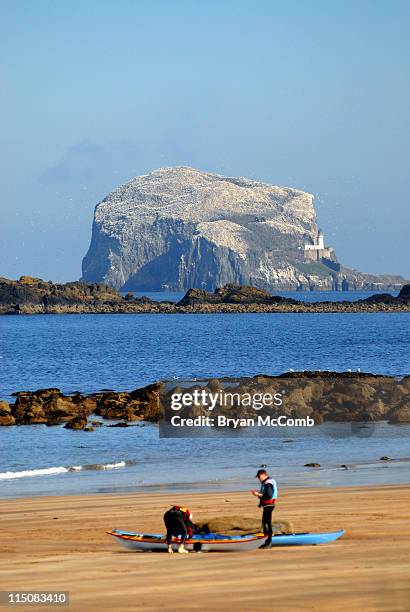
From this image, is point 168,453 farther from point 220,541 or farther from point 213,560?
point 213,560

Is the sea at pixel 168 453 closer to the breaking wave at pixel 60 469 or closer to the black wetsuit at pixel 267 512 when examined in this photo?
the breaking wave at pixel 60 469

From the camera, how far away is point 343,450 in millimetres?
31375

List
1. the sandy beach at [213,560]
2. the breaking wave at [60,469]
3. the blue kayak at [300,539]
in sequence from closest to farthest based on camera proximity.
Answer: the sandy beach at [213,560] < the blue kayak at [300,539] < the breaking wave at [60,469]

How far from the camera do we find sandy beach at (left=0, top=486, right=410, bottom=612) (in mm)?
12969

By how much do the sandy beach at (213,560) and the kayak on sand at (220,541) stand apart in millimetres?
213

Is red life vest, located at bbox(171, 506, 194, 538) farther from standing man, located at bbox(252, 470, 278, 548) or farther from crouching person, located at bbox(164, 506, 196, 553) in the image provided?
standing man, located at bbox(252, 470, 278, 548)

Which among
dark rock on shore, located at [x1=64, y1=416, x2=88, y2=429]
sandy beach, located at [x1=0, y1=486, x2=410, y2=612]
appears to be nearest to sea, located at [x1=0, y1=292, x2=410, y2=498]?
dark rock on shore, located at [x1=64, y1=416, x2=88, y2=429]


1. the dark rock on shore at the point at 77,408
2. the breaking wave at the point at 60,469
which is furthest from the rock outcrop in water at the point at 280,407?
the breaking wave at the point at 60,469

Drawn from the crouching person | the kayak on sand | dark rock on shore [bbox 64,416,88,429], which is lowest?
the kayak on sand

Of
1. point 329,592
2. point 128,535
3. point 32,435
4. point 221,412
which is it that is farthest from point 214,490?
point 221,412

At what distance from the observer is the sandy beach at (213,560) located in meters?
13.0

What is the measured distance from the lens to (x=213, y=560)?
15.5 meters

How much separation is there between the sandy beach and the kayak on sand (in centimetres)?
21

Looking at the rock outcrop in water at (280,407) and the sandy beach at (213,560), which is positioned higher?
the rock outcrop in water at (280,407)
